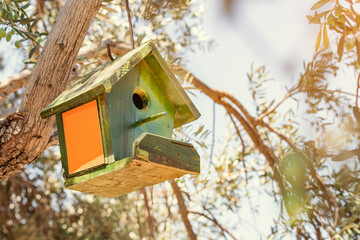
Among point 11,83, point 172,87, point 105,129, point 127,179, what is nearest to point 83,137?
point 105,129

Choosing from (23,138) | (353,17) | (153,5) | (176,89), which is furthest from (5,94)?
(353,17)

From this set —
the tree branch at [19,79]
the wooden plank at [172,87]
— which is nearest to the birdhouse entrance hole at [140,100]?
the wooden plank at [172,87]

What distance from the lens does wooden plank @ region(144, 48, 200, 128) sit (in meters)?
1.73

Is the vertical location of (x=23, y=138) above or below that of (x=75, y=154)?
above

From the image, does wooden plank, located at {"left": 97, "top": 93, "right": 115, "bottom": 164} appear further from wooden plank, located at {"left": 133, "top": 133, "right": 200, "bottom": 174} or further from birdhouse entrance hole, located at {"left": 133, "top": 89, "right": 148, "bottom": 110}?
birdhouse entrance hole, located at {"left": 133, "top": 89, "right": 148, "bottom": 110}

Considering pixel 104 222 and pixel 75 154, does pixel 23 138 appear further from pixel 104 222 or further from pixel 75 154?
A: pixel 104 222

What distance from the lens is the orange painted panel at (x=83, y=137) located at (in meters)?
1.48

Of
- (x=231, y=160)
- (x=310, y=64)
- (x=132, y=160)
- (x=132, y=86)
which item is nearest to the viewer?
(x=132, y=160)

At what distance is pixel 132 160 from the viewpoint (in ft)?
4.37

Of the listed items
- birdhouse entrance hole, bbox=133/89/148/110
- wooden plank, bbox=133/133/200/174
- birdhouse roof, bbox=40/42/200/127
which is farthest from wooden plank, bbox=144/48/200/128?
wooden plank, bbox=133/133/200/174

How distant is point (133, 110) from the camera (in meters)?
1.61

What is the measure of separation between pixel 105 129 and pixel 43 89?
58cm

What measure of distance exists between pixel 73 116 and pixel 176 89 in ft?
1.44

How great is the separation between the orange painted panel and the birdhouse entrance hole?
9.5 inches
